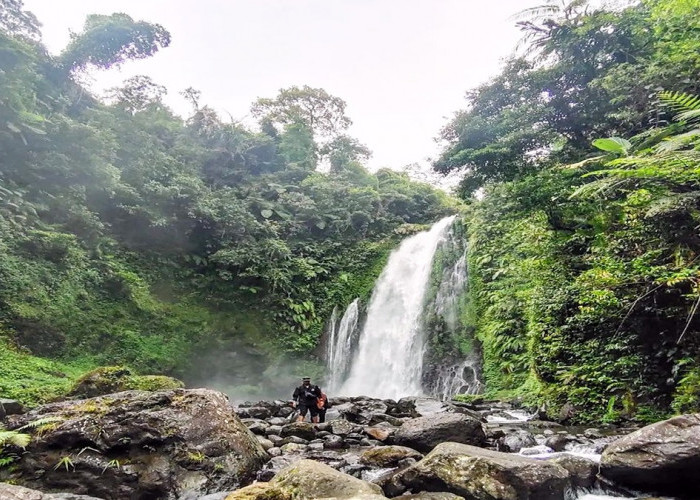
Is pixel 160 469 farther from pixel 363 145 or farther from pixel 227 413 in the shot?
pixel 363 145

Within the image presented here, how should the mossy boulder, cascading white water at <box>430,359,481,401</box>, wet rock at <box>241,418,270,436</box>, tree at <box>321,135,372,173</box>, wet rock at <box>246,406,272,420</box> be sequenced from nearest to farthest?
wet rock at <box>241,418,270,436</box>, the mossy boulder, wet rock at <box>246,406,272,420</box>, cascading white water at <box>430,359,481,401</box>, tree at <box>321,135,372,173</box>

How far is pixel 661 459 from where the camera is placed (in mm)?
4285

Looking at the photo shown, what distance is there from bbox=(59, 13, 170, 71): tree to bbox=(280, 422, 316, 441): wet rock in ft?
58.4

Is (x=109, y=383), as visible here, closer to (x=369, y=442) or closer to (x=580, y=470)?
(x=369, y=442)

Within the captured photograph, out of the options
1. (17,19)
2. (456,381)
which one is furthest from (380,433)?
(17,19)

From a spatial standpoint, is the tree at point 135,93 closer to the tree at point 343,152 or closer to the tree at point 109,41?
the tree at point 109,41

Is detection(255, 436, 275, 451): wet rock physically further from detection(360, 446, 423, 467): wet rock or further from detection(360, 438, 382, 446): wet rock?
detection(360, 446, 423, 467): wet rock

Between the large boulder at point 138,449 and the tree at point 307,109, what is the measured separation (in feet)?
78.8

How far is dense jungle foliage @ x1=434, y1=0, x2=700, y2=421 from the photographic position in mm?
6418

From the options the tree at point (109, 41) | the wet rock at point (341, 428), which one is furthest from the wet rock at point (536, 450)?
the tree at point (109, 41)

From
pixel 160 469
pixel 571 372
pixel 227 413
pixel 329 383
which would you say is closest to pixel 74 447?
pixel 160 469

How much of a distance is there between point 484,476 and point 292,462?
2224 millimetres

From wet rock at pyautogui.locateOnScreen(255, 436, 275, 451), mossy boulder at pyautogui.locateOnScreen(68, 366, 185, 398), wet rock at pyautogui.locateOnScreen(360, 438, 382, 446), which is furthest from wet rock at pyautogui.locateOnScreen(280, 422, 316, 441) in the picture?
mossy boulder at pyautogui.locateOnScreen(68, 366, 185, 398)

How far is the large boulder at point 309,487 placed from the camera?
3805mm
